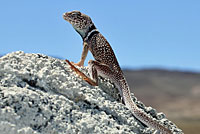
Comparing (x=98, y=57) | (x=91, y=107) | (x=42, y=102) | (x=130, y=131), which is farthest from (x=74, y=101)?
(x=98, y=57)

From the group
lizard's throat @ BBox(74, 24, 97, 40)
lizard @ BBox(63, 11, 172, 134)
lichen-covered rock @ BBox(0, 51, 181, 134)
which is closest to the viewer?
lichen-covered rock @ BBox(0, 51, 181, 134)

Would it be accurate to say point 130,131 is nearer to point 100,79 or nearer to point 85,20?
point 100,79

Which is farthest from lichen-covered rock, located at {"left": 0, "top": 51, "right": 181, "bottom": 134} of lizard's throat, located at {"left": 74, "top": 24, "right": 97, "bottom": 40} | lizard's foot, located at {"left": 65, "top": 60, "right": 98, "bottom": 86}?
lizard's throat, located at {"left": 74, "top": 24, "right": 97, "bottom": 40}

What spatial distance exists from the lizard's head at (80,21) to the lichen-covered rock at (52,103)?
103 centimetres

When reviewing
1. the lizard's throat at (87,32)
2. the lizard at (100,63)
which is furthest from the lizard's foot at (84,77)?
the lizard's throat at (87,32)

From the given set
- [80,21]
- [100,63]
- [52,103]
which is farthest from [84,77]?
[80,21]

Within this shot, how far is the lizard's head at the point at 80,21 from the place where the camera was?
5.16 metres

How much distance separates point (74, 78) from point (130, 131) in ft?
2.70

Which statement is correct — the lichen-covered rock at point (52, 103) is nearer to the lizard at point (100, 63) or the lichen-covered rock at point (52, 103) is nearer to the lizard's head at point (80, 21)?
the lizard at point (100, 63)

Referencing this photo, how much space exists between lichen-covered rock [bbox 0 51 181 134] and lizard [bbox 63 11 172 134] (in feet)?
0.31

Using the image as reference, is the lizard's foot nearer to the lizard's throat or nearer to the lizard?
the lizard

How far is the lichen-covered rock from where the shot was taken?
327 centimetres

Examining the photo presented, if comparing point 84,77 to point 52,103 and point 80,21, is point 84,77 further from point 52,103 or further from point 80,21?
point 80,21

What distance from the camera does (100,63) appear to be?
4.56m
